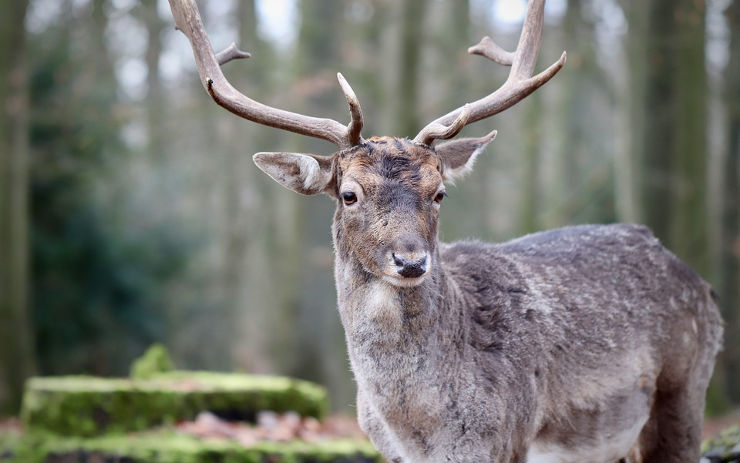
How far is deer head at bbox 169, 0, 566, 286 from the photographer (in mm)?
4859

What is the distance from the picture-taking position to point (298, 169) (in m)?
5.45

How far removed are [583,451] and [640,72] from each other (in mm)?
8794

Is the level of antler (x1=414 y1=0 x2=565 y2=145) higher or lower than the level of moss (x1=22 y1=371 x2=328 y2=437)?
higher

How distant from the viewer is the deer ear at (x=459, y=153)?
560 cm

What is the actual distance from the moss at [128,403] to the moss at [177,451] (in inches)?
8.0

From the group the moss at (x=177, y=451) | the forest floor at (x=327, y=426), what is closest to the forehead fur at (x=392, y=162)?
the moss at (x=177, y=451)

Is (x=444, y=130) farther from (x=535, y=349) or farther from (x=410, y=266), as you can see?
(x=535, y=349)

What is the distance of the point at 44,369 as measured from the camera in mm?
18312

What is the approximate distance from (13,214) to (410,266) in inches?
478

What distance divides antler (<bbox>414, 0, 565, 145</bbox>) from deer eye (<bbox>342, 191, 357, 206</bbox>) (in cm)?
59

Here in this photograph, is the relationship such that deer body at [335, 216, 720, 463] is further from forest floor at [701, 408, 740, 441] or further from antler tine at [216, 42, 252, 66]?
forest floor at [701, 408, 740, 441]

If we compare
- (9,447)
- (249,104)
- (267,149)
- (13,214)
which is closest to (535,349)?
(249,104)

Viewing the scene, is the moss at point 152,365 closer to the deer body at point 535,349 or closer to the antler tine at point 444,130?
the deer body at point 535,349

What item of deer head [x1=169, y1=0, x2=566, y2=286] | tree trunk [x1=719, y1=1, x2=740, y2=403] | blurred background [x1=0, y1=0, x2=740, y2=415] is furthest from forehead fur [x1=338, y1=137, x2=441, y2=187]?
tree trunk [x1=719, y1=1, x2=740, y2=403]
